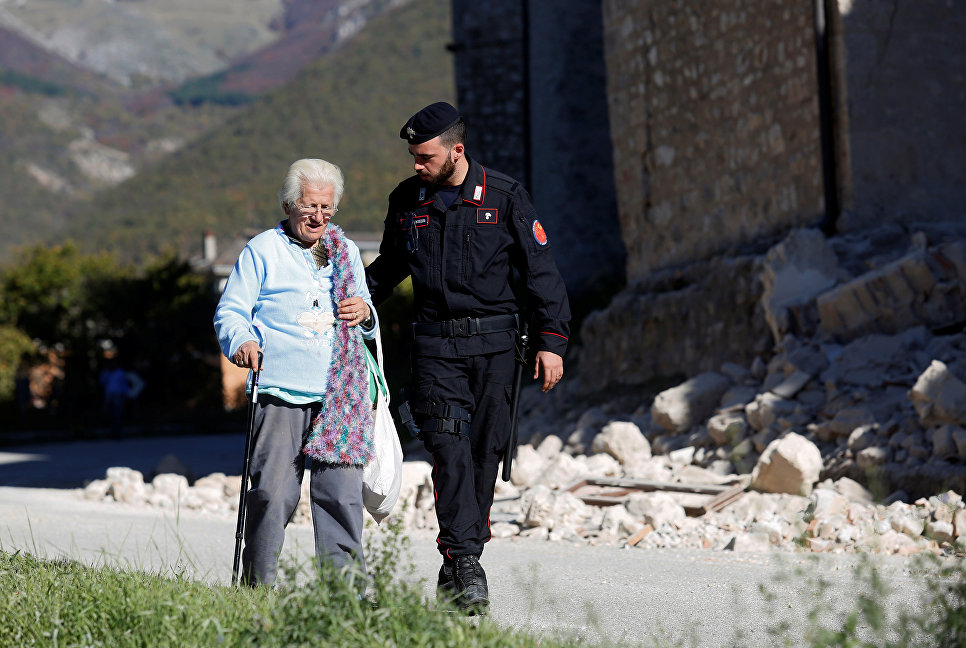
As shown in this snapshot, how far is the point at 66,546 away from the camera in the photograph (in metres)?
6.44

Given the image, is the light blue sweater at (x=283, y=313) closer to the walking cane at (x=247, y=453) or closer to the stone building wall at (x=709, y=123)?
the walking cane at (x=247, y=453)

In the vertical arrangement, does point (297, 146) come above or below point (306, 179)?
above

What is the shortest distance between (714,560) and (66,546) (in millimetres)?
3401

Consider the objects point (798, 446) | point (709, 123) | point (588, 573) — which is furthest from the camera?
point (709, 123)

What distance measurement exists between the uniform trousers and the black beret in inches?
33.5

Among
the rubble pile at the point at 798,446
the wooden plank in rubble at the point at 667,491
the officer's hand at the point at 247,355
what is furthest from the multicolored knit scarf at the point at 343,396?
the wooden plank in rubble at the point at 667,491

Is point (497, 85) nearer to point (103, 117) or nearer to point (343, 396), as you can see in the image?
point (343, 396)

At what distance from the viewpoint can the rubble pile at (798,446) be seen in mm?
6512

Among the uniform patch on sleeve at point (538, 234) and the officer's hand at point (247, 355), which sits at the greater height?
the uniform patch on sleeve at point (538, 234)

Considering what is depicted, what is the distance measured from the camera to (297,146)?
97.5 m

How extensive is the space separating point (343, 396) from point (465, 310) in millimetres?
582

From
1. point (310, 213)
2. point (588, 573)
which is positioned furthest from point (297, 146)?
point (310, 213)

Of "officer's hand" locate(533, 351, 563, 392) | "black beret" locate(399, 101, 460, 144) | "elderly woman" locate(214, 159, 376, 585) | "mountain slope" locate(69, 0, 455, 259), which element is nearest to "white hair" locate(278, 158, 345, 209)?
"elderly woman" locate(214, 159, 376, 585)

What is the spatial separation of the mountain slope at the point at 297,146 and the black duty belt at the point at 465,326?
73907 millimetres
